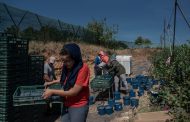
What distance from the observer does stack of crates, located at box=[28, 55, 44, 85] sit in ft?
31.1

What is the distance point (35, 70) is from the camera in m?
9.91

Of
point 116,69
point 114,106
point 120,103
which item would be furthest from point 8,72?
point 116,69

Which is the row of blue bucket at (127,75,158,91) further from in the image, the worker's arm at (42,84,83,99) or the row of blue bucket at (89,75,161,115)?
the worker's arm at (42,84,83,99)

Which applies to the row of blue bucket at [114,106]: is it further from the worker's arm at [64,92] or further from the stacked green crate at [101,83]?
the worker's arm at [64,92]

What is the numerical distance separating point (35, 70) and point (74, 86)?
5.42 metres

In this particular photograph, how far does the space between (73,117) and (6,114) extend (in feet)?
11.6

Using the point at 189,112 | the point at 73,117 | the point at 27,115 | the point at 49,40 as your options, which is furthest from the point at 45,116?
the point at 49,40

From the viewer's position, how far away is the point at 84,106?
4789 millimetres

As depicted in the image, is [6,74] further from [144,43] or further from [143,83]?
[144,43]

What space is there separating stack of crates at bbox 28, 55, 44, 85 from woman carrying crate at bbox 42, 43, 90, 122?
185 inches

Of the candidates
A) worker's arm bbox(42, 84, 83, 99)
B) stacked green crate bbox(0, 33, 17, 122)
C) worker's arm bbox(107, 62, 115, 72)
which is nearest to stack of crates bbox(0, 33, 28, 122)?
stacked green crate bbox(0, 33, 17, 122)

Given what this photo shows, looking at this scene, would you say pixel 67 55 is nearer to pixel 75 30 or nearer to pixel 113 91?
pixel 113 91

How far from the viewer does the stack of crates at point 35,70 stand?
947 centimetres

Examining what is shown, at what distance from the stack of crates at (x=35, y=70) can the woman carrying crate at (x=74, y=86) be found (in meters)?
4.69
